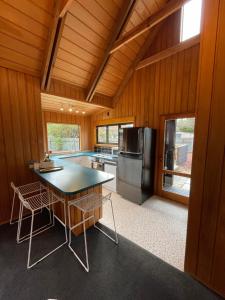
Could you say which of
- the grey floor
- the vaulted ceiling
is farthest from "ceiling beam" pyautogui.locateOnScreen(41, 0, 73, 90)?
the grey floor

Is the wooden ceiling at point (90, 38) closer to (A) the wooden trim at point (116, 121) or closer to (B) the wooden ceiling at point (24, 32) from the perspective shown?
(B) the wooden ceiling at point (24, 32)

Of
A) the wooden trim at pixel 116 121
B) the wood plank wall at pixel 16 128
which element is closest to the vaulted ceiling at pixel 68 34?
the wood plank wall at pixel 16 128

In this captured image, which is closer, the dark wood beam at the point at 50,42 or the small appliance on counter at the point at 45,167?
the dark wood beam at the point at 50,42

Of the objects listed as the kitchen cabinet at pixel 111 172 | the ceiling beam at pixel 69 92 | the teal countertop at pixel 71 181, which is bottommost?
the kitchen cabinet at pixel 111 172

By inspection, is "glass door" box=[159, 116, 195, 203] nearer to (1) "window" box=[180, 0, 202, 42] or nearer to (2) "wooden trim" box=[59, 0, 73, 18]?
(1) "window" box=[180, 0, 202, 42]

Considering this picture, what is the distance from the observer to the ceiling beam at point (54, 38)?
168 cm

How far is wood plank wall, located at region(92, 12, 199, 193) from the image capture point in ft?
8.64

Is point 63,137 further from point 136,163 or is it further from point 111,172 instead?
point 136,163

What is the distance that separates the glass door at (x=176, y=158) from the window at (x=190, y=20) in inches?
65.2

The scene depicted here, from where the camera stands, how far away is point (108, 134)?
471 cm

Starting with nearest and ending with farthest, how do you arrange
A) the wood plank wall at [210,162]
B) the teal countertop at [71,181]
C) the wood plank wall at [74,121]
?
the wood plank wall at [210,162] → the teal countertop at [71,181] → the wood plank wall at [74,121]

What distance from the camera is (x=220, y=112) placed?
111cm

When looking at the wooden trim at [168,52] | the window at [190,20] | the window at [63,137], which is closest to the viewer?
the wooden trim at [168,52]

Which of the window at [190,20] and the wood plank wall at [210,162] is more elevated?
the window at [190,20]
